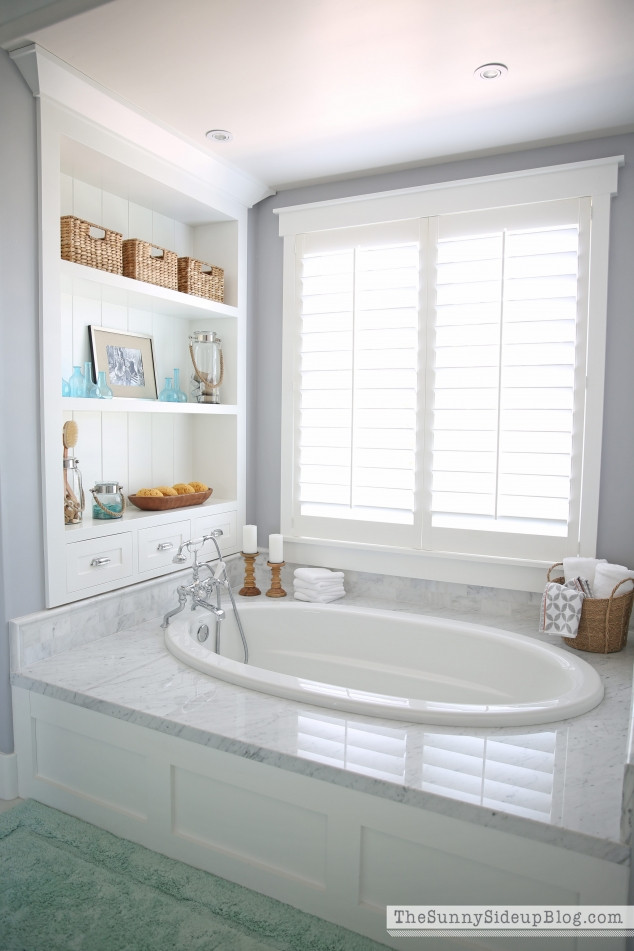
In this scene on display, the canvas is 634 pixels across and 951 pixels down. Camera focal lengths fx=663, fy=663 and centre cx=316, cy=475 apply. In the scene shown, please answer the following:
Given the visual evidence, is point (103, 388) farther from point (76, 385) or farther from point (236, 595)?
point (236, 595)

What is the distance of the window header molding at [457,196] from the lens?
2.61m

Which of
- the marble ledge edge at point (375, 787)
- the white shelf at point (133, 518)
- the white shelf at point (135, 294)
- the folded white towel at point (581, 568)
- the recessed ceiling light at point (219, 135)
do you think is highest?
the recessed ceiling light at point (219, 135)

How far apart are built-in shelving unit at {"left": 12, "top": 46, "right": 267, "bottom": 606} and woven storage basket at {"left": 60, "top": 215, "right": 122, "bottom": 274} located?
0.07 m

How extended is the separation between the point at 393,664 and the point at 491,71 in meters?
2.20

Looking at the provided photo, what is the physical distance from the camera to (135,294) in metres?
2.75

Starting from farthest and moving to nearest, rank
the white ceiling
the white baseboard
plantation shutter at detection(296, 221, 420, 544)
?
plantation shutter at detection(296, 221, 420, 544) → the white baseboard → the white ceiling

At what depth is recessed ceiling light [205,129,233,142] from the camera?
8.62 ft

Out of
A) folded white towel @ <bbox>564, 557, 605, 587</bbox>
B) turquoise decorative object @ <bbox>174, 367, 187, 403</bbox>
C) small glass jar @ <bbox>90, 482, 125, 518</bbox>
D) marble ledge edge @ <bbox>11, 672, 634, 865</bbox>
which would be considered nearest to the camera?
marble ledge edge @ <bbox>11, 672, 634, 865</bbox>

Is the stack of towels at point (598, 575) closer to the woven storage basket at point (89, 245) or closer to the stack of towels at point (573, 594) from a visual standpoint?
the stack of towels at point (573, 594)

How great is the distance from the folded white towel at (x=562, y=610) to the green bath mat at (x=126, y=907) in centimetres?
126

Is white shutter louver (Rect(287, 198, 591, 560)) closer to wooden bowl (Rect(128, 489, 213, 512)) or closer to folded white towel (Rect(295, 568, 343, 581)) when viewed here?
folded white towel (Rect(295, 568, 343, 581))

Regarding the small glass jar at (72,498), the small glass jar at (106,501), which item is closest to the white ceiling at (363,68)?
the small glass jar at (72,498)

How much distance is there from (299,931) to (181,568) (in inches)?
63.2

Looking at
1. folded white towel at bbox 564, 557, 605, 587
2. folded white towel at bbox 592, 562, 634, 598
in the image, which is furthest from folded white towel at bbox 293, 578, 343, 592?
folded white towel at bbox 592, 562, 634, 598
